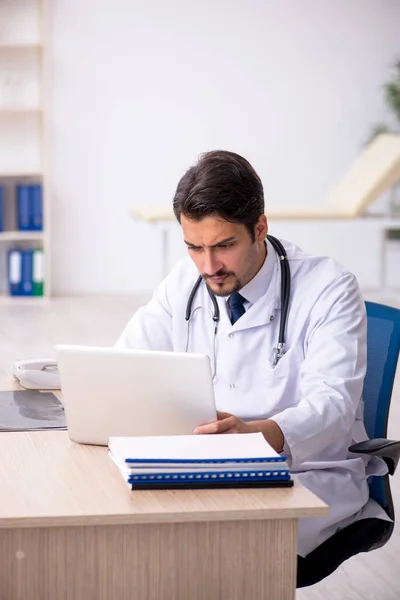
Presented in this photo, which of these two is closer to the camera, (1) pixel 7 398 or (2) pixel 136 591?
(2) pixel 136 591

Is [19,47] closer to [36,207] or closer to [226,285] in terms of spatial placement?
[36,207]

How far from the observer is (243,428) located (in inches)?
61.1

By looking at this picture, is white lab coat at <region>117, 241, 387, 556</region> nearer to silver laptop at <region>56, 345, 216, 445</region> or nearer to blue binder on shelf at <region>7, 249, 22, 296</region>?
silver laptop at <region>56, 345, 216, 445</region>

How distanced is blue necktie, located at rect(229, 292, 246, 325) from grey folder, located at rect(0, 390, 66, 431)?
40 cm

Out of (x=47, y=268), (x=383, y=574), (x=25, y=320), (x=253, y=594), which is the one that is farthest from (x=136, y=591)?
(x=47, y=268)

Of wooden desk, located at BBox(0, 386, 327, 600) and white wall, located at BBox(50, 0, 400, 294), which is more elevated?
white wall, located at BBox(50, 0, 400, 294)

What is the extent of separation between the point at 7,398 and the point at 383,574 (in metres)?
1.19

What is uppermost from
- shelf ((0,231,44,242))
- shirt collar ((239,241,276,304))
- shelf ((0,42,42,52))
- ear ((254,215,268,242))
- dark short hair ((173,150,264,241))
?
shelf ((0,42,42,52))

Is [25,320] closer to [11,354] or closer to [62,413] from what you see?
[11,354]

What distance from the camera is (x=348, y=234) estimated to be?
313 inches

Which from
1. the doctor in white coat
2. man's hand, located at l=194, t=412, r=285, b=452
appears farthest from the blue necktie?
man's hand, located at l=194, t=412, r=285, b=452

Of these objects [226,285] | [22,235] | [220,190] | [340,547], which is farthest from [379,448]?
[22,235]

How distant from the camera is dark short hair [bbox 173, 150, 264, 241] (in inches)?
69.2

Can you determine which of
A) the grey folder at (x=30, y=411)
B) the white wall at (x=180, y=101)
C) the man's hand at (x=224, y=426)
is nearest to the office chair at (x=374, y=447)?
the man's hand at (x=224, y=426)
